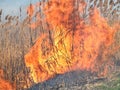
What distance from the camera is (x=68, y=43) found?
47.8 feet

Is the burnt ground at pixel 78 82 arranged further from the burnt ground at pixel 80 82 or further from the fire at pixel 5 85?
the fire at pixel 5 85

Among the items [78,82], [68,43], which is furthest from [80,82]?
[68,43]

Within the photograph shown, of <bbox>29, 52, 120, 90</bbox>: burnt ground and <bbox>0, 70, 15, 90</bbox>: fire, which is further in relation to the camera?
<bbox>0, 70, 15, 90</bbox>: fire

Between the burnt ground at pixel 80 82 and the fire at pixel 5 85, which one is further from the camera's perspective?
the fire at pixel 5 85

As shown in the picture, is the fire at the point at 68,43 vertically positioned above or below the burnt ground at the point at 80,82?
above

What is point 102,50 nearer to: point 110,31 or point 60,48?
point 110,31

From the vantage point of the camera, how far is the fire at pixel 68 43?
1403 cm

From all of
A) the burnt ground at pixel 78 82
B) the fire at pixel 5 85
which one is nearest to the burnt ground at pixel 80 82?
Answer: the burnt ground at pixel 78 82

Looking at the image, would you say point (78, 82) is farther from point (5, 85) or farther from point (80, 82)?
point (5, 85)

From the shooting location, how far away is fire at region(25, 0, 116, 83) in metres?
14.0

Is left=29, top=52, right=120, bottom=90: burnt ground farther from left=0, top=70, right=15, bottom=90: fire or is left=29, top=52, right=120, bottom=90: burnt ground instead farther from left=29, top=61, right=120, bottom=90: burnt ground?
left=0, top=70, right=15, bottom=90: fire

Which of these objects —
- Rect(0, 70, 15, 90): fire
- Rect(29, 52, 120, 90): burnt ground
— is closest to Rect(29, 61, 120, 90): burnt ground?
Rect(29, 52, 120, 90): burnt ground

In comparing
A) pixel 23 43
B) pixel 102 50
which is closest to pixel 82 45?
pixel 102 50

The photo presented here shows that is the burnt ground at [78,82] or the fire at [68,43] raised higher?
the fire at [68,43]
